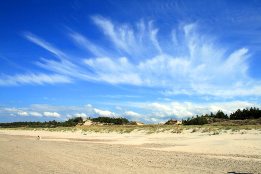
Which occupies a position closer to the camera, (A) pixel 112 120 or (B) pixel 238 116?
(B) pixel 238 116

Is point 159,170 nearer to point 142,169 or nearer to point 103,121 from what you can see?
point 142,169

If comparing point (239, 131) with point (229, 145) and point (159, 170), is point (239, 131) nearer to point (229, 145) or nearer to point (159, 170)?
point (229, 145)

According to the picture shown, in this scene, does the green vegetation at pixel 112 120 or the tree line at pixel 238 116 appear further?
the green vegetation at pixel 112 120

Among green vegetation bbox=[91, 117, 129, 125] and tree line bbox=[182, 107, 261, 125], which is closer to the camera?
tree line bbox=[182, 107, 261, 125]

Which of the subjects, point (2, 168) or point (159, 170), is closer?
point (159, 170)

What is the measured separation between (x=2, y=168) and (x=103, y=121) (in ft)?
202

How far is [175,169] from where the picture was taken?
40.1ft

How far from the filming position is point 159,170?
1212 centimetres

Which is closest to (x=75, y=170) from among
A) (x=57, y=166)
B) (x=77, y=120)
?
(x=57, y=166)

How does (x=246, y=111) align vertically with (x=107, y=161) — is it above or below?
above

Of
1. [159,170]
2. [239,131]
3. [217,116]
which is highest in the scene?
[217,116]

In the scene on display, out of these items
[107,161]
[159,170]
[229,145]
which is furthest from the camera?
[229,145]

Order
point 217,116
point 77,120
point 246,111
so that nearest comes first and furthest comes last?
point 246,111
point 217,116
point 77,120

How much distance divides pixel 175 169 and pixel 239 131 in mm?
15398
